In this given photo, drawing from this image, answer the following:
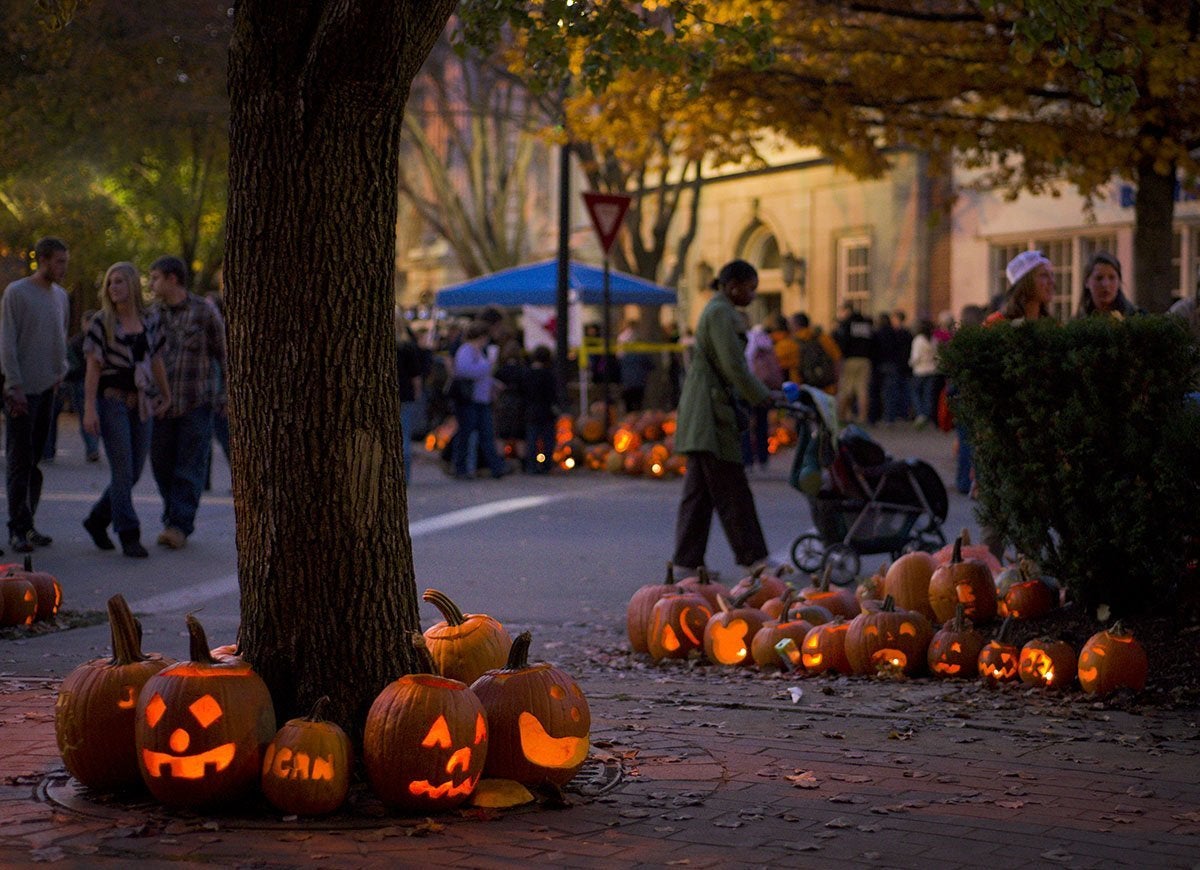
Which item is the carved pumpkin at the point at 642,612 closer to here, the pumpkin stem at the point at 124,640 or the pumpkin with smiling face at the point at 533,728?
the pumpkin with smiling face at the point at 533,728

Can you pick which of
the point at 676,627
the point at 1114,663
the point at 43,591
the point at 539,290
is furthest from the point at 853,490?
the point at 539,290

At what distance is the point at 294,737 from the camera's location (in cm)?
489

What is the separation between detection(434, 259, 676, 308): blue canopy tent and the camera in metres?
23.0

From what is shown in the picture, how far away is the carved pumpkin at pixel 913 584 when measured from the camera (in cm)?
820

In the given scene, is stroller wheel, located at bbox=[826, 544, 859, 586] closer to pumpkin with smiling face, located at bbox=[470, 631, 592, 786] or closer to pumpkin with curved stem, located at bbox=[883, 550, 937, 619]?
pumpkin with curved stem, located at bbox=[883, 550, 937, 619]

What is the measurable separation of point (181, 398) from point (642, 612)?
4.85 m

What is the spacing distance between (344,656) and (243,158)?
151 centimetres

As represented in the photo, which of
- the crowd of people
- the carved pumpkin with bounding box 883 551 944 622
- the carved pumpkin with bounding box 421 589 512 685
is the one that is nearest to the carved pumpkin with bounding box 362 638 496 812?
the carved pumpkin with bounding box 421 589 512 685

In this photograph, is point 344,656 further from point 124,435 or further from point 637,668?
point 124,435

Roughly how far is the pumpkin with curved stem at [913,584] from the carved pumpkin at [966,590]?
18 cm

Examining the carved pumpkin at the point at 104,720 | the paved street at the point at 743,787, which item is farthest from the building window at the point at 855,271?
the carved pumpkin at the point at 104,720

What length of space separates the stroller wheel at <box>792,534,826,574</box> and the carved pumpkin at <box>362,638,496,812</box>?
626cm

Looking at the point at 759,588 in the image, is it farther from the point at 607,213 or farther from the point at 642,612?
the point at 607,213

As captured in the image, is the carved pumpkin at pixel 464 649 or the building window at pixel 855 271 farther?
the building window at pixel 855 271
